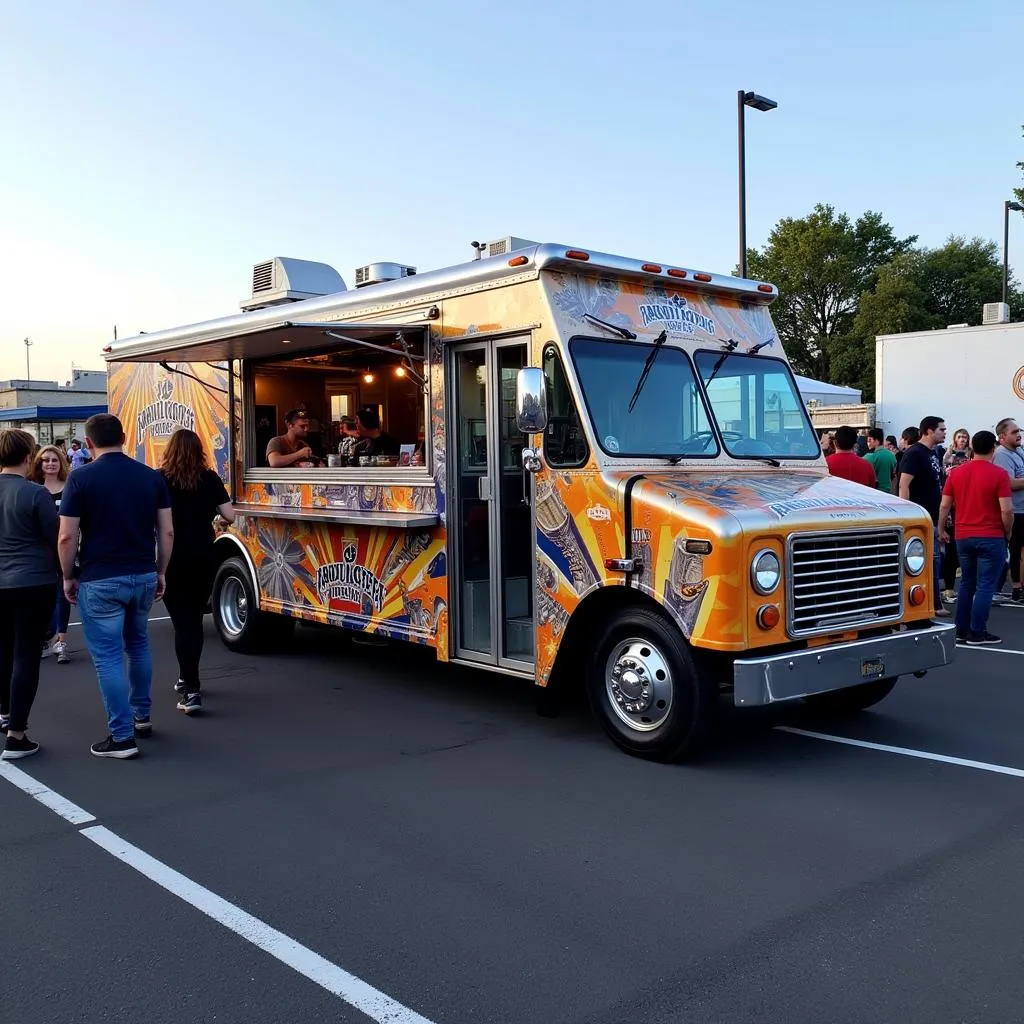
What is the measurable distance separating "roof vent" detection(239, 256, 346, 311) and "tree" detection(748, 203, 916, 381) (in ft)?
154

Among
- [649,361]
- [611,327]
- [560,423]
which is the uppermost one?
[611,327]

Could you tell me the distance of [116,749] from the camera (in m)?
6.02

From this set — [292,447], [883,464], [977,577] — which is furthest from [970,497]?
[292,447]

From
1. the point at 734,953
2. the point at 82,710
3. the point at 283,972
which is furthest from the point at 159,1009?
the point at 82,710

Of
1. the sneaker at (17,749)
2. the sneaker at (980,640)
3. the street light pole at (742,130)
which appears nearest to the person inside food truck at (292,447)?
the sneaker at (17,749)

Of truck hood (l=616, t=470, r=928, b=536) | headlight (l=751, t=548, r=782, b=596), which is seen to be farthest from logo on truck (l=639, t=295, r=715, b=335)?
headlight (l=751, t=548, r=782, b=596)

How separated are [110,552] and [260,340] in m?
2.47

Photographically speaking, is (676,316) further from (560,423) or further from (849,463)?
(849,463)

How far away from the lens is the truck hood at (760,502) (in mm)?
5352

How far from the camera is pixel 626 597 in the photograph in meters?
5.94

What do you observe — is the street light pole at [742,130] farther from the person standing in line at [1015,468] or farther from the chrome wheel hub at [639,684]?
the chrome wheel hub at [639,684]

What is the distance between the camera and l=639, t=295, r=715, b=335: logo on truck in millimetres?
6605

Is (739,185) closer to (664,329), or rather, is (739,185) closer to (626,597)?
(664,329)

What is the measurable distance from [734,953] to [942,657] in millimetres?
3105
